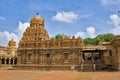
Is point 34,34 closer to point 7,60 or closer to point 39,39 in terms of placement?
point 39,39

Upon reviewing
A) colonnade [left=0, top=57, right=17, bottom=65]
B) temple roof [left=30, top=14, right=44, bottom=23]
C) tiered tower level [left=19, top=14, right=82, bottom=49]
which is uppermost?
temple roof [left=30, top=14, right=44, bottom=23]

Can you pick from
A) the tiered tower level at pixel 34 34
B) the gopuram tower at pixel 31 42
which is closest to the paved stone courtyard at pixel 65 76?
the gopuram tower at pixel 31 42

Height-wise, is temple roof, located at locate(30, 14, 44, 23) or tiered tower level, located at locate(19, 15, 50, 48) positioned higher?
temple roof, located at locate(30, 14, 44, 23)

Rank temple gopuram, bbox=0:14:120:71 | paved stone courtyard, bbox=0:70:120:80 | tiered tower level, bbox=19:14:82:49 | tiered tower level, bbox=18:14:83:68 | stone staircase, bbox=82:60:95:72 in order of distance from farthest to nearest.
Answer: tiered tower level, bbox=19:14:82:49 < tiered tower level, bbox=18:14:83:68 < temple gopuram, bbox=0:14:120:71 < stone staircase, bbox=82:60:95:72 < paved stone courtyard, bbox=0:70:120:80

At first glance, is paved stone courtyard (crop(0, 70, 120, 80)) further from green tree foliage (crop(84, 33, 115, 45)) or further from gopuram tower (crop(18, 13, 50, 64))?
green tree foliage (crop(84, 33, 115, 45))

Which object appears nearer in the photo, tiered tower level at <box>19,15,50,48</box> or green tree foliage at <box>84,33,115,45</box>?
tiered tower level at <box>19,15,50,48</box>

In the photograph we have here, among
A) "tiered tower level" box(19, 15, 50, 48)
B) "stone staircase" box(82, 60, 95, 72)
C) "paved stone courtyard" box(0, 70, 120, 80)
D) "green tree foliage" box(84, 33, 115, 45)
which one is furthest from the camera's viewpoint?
"green tree foliage" box(84, 33, 115, 45)

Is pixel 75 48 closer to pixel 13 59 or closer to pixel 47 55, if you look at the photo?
pixel 47 55

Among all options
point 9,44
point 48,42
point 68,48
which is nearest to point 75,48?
point 68,48

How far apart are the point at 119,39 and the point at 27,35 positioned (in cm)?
2970

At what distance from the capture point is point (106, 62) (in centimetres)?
4647

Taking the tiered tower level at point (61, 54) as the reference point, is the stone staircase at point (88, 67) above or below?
below

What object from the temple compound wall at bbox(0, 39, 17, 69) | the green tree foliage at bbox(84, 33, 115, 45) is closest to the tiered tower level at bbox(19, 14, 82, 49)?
the temple compound wall at bbox(0, 39, 17, 69)

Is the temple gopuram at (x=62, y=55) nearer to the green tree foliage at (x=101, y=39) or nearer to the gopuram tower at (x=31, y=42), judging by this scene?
the gopuram tower at (x=31, y=42)
